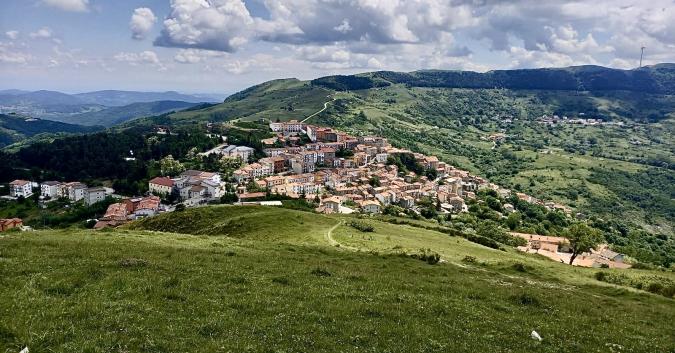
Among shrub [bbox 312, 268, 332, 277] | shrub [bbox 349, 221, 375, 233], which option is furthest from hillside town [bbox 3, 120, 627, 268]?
shrub [bbox 312, 268, 332, 277]

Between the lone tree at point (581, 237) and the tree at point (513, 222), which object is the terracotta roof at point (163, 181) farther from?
the lone tree at point (581, 237)

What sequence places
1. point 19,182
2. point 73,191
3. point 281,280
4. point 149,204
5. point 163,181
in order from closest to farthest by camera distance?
point 281,280, point 149,204, point 163,181, point 73,191, point 19,182

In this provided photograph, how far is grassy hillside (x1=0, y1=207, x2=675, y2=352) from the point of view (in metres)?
16.6

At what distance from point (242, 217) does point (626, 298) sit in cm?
4532

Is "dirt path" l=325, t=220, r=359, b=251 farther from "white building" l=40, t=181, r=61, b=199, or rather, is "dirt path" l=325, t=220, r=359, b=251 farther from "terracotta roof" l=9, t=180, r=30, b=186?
"terracotta roof" l=9, t=180, r=30, b=186

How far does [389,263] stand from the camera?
122 feet

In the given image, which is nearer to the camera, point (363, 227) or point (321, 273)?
point (321, 273)

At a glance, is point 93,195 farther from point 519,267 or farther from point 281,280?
point 281,280

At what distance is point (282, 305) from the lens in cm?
2103

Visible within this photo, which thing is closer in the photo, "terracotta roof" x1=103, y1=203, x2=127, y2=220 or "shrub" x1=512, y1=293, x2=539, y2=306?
"shrub" x1=512, y1=293, x2=539, y2=306

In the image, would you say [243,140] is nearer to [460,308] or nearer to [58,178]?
[58,178]

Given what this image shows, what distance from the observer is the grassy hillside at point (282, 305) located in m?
16.6

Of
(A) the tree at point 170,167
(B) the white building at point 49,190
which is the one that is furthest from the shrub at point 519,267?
(B) the white building at point 49,190

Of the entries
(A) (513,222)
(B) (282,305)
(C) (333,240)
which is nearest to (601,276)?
(C) (333,240)
